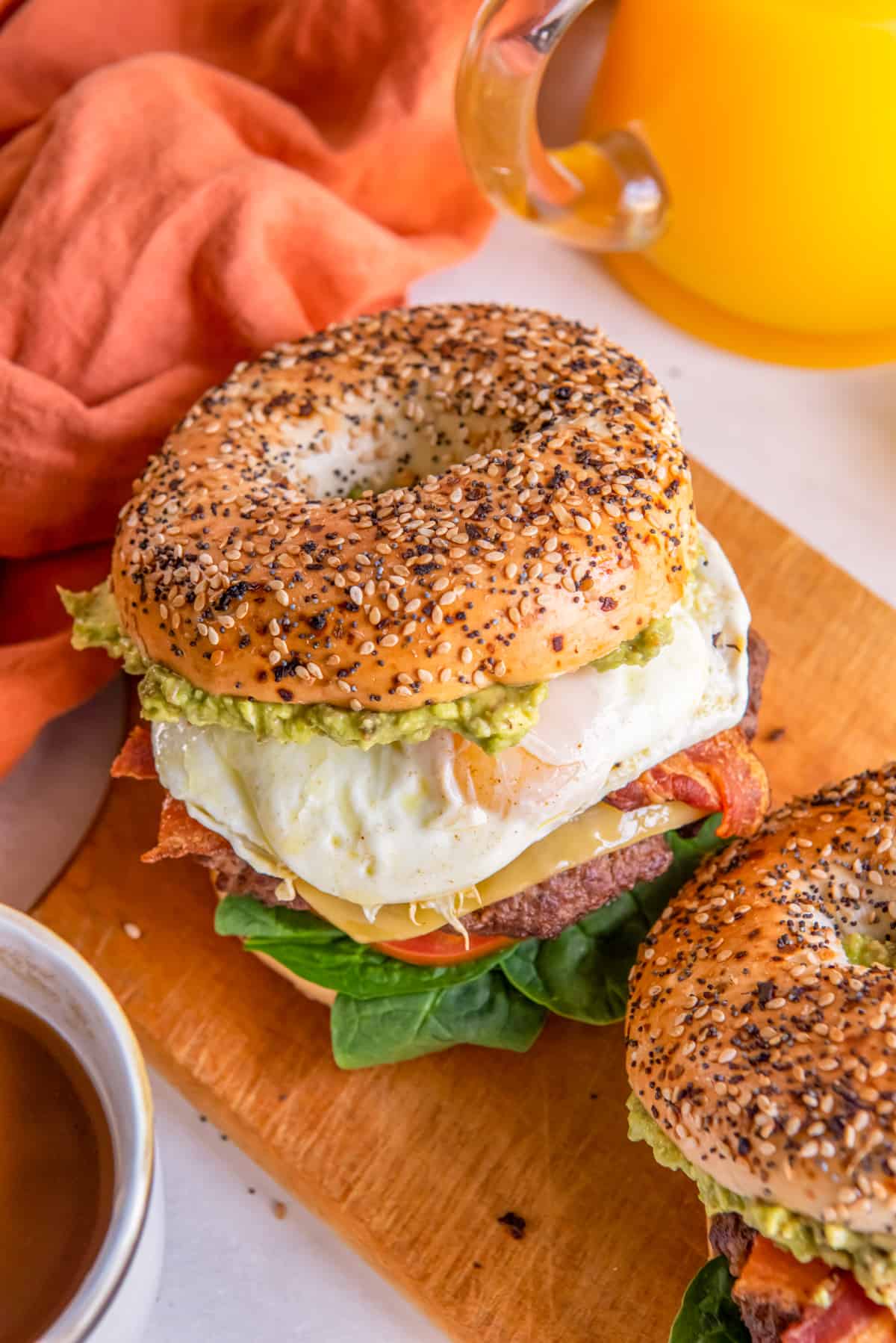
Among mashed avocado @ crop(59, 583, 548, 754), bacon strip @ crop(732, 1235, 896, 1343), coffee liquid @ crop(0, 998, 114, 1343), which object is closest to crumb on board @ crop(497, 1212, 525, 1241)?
bacon strip @ crop(732, 1235, 896, 1343)

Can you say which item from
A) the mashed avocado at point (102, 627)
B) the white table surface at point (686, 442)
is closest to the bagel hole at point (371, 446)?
the mashed avocado at point (102, 627)

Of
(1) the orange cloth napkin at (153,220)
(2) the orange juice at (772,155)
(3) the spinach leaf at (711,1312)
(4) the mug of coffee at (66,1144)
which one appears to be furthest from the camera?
(1) the orange cloth napkin at (153,220)

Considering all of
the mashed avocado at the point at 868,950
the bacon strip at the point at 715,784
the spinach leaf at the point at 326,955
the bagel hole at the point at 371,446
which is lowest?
the spinach leaf at the point at 326,955

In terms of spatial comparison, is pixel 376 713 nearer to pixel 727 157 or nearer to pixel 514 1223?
pixel 514 1223

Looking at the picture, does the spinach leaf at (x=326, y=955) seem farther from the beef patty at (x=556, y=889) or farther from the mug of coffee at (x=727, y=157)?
the mug of coffee at (x=727, y=157)

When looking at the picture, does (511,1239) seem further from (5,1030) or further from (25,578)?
(25,578)

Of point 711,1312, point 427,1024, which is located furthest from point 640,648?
point 711,1312
